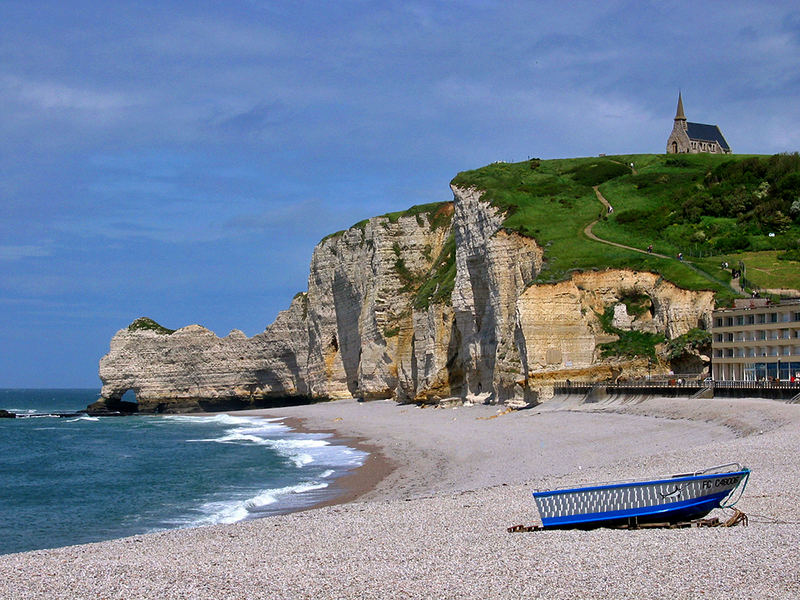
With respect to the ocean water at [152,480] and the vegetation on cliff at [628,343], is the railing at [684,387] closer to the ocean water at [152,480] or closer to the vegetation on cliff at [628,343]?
the vegetation on cliff at [628,343]

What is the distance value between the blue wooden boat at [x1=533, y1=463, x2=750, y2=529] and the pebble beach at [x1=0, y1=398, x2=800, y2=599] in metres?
0.40

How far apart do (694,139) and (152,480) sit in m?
77.7

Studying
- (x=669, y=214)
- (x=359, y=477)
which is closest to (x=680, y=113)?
(x=669, y=214)

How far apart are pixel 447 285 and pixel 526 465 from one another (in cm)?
3913

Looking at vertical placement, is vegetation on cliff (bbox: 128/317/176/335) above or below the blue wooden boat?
above

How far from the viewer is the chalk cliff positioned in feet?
149

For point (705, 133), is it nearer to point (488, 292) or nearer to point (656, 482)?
point (488, 292)

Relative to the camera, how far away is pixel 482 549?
1285 centimetres

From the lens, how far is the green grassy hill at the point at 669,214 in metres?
48.0

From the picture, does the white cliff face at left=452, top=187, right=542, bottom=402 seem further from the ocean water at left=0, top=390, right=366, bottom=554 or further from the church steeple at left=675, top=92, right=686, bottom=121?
the church steeple at left=675, top=92, right=686, bottom=121

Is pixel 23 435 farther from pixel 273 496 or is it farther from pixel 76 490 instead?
pixel 273 496

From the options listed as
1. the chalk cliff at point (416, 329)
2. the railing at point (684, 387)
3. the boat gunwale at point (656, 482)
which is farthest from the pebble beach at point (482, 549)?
the chalk cliff at point (416, 329)

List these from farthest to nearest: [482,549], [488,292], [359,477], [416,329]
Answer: [416,329]
[488,292]
[359,477]
[482,549]

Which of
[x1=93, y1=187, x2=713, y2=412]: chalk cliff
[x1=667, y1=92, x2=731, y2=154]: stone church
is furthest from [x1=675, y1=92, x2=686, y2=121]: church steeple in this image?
[x1=93, y1=187, x2=713, y2=412]: chalk cliff
